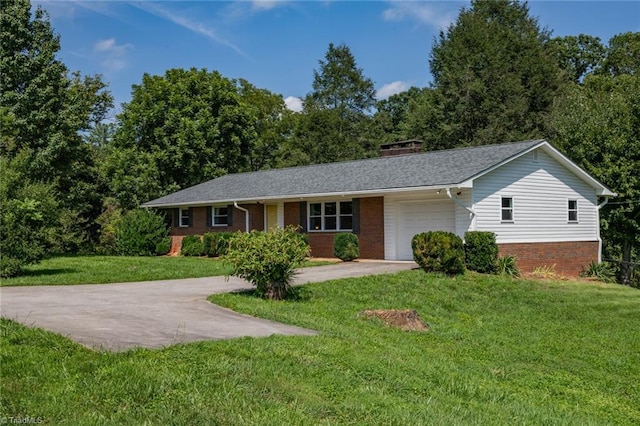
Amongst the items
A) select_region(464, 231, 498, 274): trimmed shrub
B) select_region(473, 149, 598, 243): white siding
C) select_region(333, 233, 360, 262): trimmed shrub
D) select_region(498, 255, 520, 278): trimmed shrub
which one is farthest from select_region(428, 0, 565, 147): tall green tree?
select_region(464, 231, 498, 274): trimmed shrub

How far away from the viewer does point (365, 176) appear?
947 inches

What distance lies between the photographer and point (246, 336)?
805 cm

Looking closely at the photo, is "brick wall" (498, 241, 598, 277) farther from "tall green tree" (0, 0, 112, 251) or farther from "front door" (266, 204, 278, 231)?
"tall green tree" (0, 0, 112, 251)

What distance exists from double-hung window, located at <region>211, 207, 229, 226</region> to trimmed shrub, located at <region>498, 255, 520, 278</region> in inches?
546

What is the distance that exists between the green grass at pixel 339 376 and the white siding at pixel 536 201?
8162 mm

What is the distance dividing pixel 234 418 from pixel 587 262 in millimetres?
21781

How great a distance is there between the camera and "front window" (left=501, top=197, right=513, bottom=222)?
20.8m

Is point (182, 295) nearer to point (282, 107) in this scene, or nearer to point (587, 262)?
point (587, 262)

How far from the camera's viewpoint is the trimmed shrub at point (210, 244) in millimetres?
26641

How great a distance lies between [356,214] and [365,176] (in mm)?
1839

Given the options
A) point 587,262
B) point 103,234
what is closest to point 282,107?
point 103,234

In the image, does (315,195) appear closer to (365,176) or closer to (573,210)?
(365,176)

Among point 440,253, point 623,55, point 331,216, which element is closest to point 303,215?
point 331,216

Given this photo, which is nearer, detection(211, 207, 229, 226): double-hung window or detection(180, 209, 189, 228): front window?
detection(211, 207, 229, 226): double-hung window
